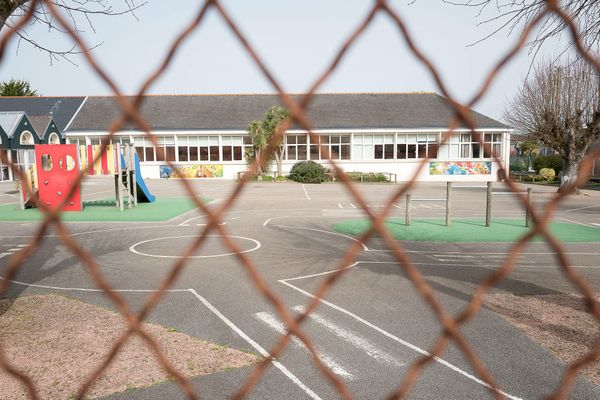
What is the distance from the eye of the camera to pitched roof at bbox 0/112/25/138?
31.6m

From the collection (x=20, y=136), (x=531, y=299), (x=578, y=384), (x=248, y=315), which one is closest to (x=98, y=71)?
(x=578, y=384)

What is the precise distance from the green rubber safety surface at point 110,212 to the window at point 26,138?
51.6 feet

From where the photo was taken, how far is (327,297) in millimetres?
7066

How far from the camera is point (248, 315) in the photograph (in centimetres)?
632

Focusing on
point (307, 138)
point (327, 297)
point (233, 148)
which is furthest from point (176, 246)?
point (233, 148)

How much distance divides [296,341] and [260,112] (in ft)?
125

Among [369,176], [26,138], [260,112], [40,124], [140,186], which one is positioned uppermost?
[260,112]

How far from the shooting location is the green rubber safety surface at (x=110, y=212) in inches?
647

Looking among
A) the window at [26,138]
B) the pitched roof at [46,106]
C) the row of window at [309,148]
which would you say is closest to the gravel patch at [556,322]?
the row of window at [309,148]

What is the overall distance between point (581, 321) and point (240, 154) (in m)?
35.1

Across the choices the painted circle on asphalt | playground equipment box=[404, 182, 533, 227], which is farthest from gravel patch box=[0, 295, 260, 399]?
playground equipment box=[404, 182, 533, 227]

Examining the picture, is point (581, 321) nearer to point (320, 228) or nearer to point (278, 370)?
point (278, 370)

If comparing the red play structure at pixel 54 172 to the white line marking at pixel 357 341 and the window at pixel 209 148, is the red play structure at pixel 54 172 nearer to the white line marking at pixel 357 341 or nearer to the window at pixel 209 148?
the white line marking at pixel 357 341

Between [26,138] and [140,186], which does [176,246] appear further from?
[26,138]
